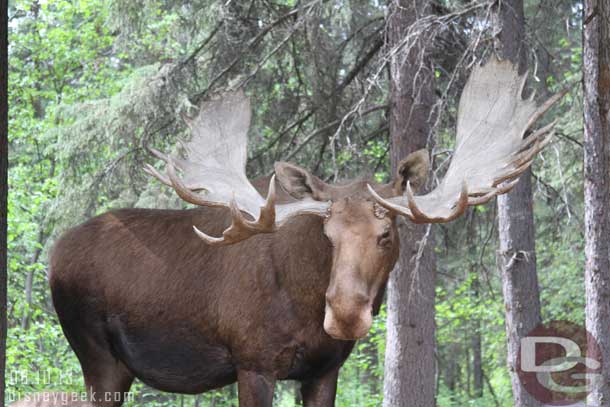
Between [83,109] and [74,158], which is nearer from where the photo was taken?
[74,158]

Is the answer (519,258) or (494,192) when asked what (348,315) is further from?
(519,258)

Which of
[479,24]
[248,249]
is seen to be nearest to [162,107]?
[479,24]

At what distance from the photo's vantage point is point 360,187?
20.1 feet

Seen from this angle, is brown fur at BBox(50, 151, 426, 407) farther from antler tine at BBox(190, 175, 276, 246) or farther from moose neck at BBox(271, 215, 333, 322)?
antler tine at BBox(190, 175, 276, 246)

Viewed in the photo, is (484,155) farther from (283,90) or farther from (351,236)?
(283,90)

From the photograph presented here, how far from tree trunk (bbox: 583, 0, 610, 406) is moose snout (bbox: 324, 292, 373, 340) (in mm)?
2167

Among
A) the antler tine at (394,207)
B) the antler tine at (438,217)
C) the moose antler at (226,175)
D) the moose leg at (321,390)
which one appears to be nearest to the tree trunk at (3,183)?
the moose antler at (226,175)

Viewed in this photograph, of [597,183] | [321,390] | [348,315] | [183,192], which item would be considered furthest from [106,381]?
[597,183]

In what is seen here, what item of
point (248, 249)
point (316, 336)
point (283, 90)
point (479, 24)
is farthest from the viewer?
point (283, 90)

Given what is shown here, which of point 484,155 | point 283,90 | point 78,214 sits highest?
point 283,90

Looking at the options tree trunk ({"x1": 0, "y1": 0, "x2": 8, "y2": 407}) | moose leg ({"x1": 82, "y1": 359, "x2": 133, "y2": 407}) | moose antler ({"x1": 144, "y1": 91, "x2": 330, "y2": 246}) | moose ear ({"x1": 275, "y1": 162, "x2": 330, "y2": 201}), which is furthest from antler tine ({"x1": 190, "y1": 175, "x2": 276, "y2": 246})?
moose leg ({"x1": 82, "y1": 359, "x2": 133, "y2": 407})

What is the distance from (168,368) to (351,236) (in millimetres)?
2118

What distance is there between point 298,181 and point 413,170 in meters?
0.82

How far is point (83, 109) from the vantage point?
13.7 metres
